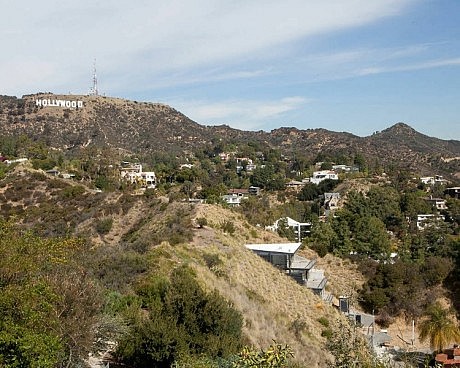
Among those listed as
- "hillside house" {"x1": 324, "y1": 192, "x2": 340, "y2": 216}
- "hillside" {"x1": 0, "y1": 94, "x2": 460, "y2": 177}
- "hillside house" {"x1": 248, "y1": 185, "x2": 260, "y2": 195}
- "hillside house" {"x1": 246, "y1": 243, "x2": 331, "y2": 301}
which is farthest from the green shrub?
"hillside" {"x1": 0, "y1": 94, "x2": 460, "y2": 177}

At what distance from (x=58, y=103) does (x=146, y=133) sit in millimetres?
14858

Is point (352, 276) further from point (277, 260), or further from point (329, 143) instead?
point (329, 143)

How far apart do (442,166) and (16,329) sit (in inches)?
3631

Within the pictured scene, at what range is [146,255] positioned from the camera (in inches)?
712

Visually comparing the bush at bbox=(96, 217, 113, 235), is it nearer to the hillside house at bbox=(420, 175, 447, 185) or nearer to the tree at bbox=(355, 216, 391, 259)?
the tree at bbox=(355, 216, 391, 259)

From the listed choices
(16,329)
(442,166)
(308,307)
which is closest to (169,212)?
(308,307)

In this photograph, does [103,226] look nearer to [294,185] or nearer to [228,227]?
[228,227]

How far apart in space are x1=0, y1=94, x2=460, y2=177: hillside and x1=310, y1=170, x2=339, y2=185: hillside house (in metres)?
14.1

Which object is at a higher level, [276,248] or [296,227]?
[276,248]

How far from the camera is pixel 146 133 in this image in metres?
86.9

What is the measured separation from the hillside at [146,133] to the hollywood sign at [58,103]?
442 mm

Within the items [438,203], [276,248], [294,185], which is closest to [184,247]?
[276,248]

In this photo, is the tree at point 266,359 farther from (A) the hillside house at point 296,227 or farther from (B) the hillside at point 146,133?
(B) the hillside at point 146,133

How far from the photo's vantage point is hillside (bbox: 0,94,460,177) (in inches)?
3113
